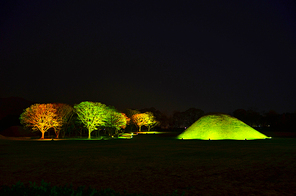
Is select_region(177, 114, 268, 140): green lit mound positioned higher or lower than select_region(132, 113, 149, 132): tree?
lower

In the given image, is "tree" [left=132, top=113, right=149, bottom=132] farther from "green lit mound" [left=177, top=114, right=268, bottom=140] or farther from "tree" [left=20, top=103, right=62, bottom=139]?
"green lit mound" [left=177, top=114, right=268, bottom=140]

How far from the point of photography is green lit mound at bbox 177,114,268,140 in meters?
52.3

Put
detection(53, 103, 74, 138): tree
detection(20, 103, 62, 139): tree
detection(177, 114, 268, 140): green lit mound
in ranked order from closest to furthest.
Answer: detection(177, 114, 268, 140): green lit mound → detection(20, 103, 62, 139): tree → detection(53, 103, 74, 138): tree

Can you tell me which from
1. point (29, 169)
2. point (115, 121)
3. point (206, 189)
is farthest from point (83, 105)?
point (206, 189)

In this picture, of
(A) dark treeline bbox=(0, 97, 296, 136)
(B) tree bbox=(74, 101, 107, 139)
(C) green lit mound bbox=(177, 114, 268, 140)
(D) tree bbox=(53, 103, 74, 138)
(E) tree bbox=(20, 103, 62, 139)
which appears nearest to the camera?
(C) green lit mound bbox=(177, 114, 268, 140)

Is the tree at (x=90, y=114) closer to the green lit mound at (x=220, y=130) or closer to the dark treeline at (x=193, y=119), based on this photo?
the green lit mound at (x=220, y=130)

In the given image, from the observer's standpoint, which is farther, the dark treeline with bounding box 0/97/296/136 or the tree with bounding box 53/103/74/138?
the dark treeline with bounding box 0/97/296/136

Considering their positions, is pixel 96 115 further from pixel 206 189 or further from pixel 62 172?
pixel 206 189

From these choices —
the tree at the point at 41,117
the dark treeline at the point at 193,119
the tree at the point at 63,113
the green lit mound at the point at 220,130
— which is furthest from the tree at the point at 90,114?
the dark treeline at the point at 193,119

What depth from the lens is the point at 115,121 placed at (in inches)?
2643

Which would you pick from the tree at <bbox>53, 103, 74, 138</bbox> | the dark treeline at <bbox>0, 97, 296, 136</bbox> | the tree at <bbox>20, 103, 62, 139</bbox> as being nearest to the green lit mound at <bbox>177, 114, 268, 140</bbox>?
the tree at <bbox>53, 103, 74, 138</bbox>

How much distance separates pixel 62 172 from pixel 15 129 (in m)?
69.5

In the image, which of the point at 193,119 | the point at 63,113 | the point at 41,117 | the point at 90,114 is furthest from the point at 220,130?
the point at 193,119

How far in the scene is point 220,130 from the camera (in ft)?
176
